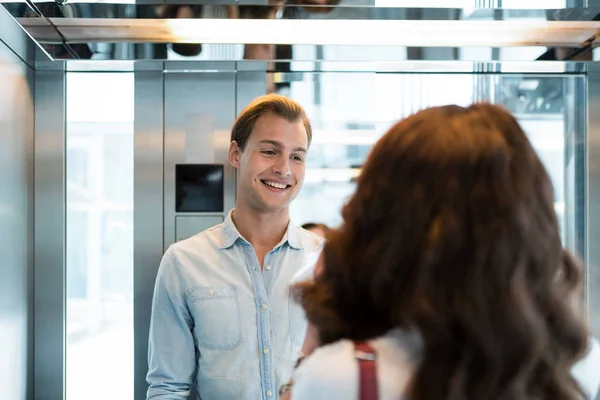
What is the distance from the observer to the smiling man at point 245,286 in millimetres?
1742

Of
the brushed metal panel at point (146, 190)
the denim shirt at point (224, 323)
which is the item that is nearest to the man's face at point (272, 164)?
the denim shirt at point (224, 323)

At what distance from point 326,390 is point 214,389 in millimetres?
1017

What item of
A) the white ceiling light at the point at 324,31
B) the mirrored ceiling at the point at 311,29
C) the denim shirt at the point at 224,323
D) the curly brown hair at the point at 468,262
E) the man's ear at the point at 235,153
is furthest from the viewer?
the man's ear at the point at 235,153

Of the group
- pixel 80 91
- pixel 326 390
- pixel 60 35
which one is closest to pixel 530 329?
pixel 326 390

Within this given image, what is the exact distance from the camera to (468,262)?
0.77m

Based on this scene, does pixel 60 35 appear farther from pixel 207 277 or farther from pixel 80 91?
pixel 80 91

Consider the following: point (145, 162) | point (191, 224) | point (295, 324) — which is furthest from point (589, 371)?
point (145, 162)

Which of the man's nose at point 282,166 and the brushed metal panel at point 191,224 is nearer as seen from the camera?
the man's nose at point 282,166

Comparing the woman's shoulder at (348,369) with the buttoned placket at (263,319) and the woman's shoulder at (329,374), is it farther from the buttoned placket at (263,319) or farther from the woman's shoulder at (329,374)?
the buttoned placket at (263,319)

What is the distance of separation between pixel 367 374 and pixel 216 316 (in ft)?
3.35

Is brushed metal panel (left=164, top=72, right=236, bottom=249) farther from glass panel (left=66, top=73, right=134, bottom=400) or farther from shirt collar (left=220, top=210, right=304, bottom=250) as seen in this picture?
shirt collar (left=220, top=210, right=304, bottom=250)

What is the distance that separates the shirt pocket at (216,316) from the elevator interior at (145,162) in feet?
2.76

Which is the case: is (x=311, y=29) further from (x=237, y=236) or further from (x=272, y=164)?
(x=237, y=236)

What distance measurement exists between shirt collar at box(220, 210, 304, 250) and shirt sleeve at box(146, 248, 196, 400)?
0.50 feet
